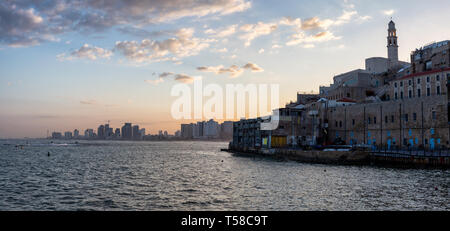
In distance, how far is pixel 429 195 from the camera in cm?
2684

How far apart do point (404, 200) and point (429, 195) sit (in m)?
3.62

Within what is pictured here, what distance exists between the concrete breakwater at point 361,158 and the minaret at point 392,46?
2394 inches

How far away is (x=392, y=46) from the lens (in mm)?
108750

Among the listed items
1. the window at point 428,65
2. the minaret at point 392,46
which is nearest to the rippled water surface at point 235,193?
the window at point 428,65

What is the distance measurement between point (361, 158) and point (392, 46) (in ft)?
228

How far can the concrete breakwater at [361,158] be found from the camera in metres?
46.2

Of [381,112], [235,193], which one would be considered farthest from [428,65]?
[235,193]

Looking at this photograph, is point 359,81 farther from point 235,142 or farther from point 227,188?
point 227,188

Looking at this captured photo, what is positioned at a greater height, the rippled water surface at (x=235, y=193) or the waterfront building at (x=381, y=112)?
the waterfront building at (x=381, y=112)

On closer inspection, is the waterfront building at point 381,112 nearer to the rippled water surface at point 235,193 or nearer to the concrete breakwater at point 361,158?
the concrete breakwater at point 361,158

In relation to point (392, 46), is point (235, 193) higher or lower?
lower

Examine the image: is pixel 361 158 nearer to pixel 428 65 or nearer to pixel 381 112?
pixel 381 112
